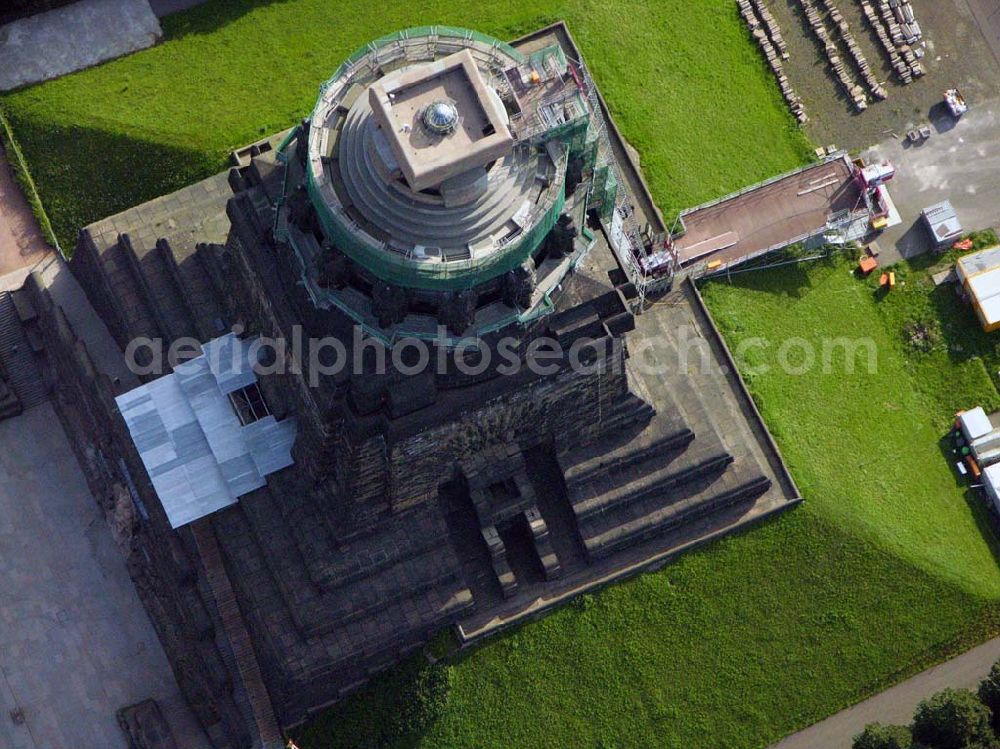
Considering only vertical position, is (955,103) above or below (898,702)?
above

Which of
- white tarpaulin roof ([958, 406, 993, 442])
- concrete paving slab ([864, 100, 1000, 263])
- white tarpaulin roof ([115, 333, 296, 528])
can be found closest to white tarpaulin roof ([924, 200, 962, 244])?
concrete paving slab ([864, 100, 1000, 263])

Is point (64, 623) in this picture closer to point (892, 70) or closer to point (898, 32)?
point (892, 70)

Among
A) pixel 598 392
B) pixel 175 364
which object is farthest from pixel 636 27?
pixel 175 364

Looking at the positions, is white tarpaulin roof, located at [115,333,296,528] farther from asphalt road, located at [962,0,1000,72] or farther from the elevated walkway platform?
asphalt road, located at [962,0,1000,72]

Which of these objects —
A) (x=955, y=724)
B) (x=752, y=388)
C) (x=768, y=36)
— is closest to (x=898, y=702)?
(x=955, y=724)

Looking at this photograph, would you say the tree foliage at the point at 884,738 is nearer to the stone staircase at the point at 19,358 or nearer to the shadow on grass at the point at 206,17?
the stone staircase at the point at 19,358

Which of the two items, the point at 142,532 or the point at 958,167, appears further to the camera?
the point at 958,167
